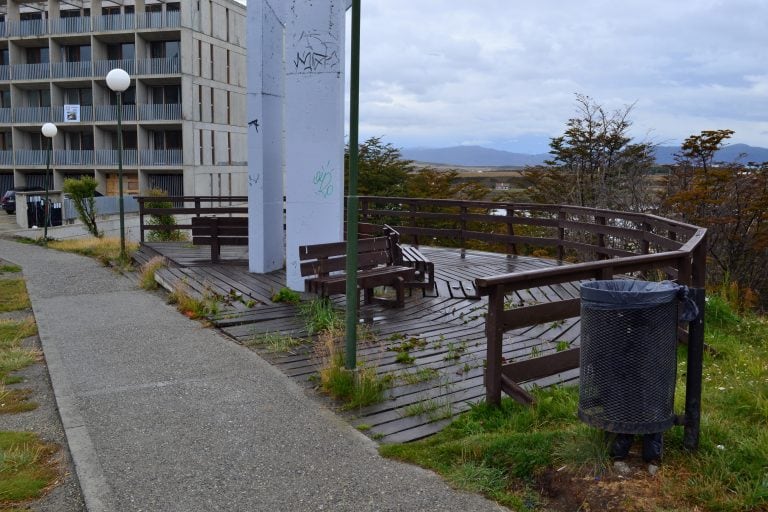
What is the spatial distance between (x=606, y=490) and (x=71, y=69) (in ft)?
161

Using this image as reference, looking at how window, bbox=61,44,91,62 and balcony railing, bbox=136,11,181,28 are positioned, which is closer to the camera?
balcony railing, bbox=136,11,181,28

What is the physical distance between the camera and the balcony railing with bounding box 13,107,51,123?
4719cm

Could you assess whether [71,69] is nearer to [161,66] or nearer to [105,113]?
[105,113]

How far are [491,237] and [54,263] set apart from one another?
949cm

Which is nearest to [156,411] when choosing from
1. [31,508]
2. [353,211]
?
[31,508]

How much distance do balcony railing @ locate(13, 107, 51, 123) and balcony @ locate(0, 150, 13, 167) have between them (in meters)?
2.20

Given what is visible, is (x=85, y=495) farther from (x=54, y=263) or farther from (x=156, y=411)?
(x=54, y=263)

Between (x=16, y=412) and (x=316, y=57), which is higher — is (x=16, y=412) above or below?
below

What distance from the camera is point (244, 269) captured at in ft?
41.4

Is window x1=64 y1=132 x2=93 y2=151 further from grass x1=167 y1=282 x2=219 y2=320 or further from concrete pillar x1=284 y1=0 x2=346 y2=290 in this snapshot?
concrete pillar x1=284 y1=0 x2=346 y2=290

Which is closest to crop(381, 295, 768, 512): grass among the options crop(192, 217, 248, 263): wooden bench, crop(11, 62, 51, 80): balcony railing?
crop(192, 217, 248, 263): wooden bench

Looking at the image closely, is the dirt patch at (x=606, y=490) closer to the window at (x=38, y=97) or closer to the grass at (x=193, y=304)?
the grass at (x=193, y=304)

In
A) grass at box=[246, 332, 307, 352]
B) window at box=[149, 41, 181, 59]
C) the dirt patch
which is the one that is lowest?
grass at box=[246, 332, 307, 352]

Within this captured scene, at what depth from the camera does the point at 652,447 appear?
4.10 metres
